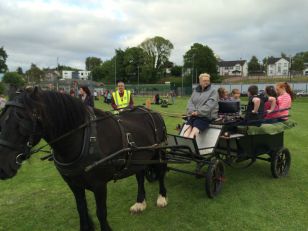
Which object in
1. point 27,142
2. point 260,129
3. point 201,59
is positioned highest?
point 201,59

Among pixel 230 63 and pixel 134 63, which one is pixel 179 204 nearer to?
pixel 134 63

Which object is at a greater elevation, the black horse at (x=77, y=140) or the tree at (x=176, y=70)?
the tree at (x=176, y=70)

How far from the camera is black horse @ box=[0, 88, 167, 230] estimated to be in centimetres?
283

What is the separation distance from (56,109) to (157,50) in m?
90.1

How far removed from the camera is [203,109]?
5.60 m

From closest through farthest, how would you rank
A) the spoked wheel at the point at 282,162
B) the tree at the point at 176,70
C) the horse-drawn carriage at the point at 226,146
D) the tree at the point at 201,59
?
Answer: the horse-drawn carriage at the point at 226,146
the spoked wheel at the point at 282,162
the tree at the point at 201,59
the tree at the point at 176,70

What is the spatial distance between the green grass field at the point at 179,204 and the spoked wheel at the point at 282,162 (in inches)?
6.6

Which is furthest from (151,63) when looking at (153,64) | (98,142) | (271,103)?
(98,142)

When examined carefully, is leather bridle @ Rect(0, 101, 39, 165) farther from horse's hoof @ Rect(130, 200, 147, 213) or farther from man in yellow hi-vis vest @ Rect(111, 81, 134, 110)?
man in yellow hi-vis vest @ Rect(111, 81, 134, 110)

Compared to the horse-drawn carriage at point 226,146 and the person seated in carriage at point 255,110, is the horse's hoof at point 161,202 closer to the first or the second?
the horse-drawn carriage at point 226,146

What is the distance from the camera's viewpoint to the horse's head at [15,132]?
2805mm

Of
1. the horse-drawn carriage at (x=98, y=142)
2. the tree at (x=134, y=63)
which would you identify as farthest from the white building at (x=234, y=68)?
the horse-drawn carriage at (x=98, y=142)

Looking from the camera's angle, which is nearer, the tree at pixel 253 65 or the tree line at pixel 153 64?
the tree line at pixel 153 64

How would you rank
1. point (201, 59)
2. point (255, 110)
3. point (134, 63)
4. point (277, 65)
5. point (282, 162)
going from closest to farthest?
1. point (255, 110)
2. point (282, 162)
3. point (201, 59)
4. point (134, 63)
5. point (277, 65)
